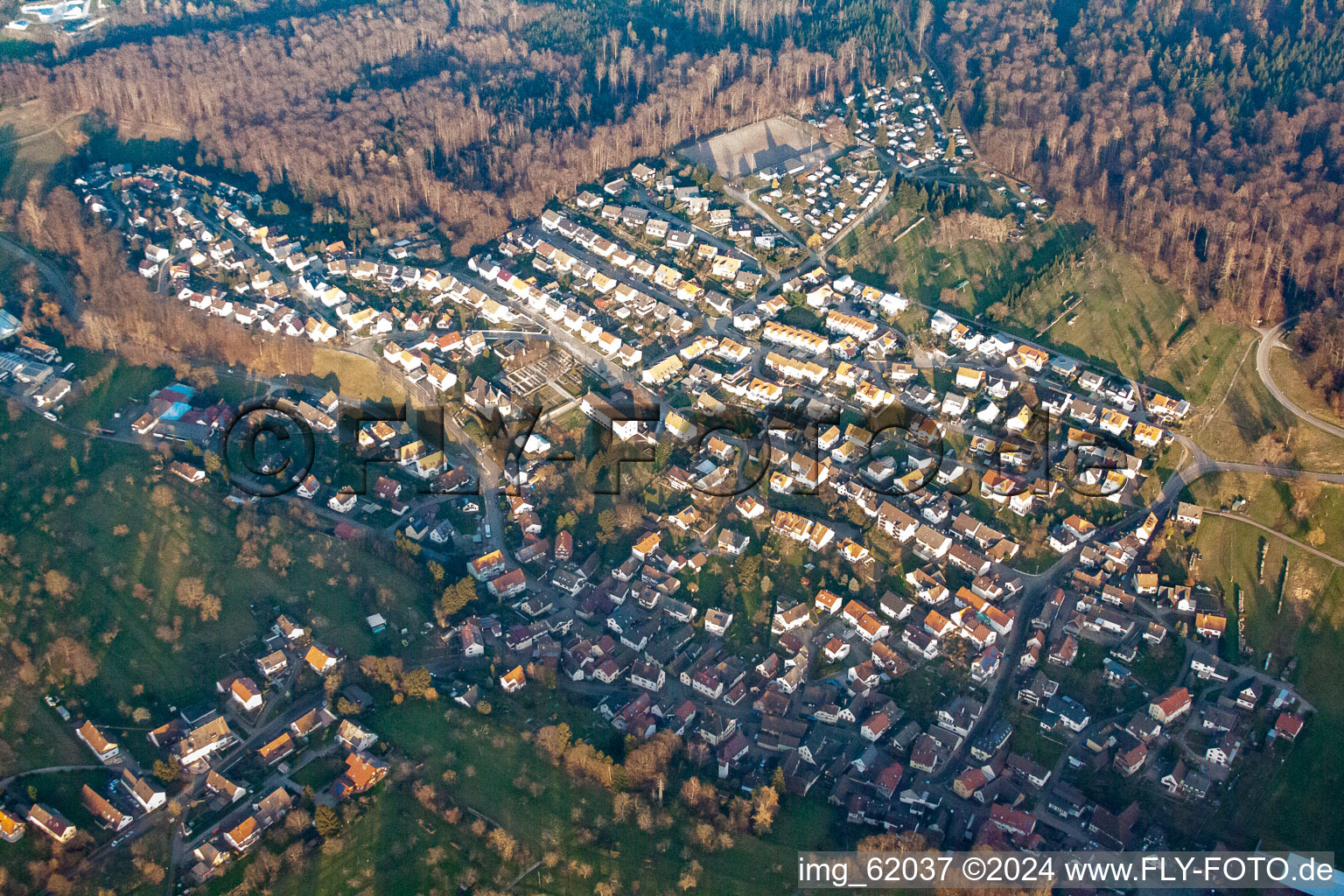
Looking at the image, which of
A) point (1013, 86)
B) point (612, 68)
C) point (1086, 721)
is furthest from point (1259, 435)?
point (612, 68)

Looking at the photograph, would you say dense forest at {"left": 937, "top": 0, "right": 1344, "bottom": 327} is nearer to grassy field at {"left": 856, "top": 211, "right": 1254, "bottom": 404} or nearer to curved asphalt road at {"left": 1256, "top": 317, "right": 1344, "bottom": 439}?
curved asphalt road at {"left": 1256, "top": 317, "right": 1344, "bottom": 439}

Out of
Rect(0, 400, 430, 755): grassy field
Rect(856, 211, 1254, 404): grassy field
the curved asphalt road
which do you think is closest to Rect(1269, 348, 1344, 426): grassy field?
the curved asphalt road

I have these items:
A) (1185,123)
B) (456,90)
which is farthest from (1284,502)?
(456,90)

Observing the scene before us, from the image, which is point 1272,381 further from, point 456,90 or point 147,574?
point 456,90

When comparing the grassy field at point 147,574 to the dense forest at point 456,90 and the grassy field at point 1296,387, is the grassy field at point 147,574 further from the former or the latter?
the grassy field at point 1296,387

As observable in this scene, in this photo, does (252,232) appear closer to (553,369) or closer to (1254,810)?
(553,369)
